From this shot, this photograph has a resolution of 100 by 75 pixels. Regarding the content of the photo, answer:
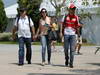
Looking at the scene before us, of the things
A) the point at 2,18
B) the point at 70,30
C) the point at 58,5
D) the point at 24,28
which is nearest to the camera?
the point at 70,30

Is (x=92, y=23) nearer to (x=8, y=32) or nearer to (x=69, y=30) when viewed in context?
(x=8, y=32)

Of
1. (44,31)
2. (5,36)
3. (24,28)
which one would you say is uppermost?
(24,28)

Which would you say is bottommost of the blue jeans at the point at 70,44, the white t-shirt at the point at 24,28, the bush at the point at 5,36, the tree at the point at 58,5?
the bush at the point at 5,36

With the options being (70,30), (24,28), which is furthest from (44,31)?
(70,30)

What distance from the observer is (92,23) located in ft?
111

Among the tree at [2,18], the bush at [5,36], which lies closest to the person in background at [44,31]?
the bush at [5,36]

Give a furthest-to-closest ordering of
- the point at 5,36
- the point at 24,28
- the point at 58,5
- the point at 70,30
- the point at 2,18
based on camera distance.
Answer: the point at 5,36
the point at 2,18
the point at 58,5
the point at 24,28
the point at 70,30

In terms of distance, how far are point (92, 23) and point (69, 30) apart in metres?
20.7

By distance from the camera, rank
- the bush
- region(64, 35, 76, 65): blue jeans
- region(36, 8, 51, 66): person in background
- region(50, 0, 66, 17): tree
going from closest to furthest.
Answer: region(64, 35, 76, 65): blue jeans
region(36, 8, 51, 66): person in background
region(50, 0, 66, 17): tree
the bush

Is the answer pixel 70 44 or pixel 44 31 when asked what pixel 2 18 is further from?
pixel 70 44

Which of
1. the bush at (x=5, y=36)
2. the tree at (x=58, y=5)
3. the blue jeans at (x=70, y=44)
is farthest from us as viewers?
the bush at (x=5, y=36)

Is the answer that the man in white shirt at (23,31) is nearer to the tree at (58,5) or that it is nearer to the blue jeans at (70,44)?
the blue jeans at (70,44)

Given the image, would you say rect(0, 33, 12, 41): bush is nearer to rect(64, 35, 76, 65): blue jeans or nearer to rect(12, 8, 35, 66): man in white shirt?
rect(12, 8, 35, 66): man in white shirt

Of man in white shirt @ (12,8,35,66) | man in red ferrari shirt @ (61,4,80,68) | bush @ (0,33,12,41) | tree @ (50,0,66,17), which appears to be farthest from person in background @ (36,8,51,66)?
bush @ (0,33,12,41)
